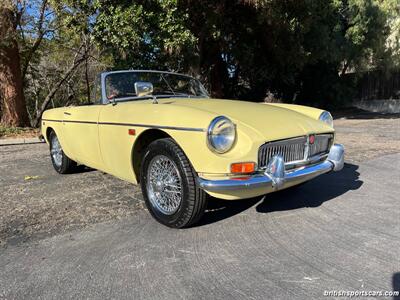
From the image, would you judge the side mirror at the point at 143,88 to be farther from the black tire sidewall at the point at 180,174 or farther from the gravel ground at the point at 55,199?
the gravel ground at the point at 55,199

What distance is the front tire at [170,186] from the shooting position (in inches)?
126

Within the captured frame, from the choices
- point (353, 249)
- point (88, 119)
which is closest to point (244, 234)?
point (353, 249)

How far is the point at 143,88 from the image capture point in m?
4.31

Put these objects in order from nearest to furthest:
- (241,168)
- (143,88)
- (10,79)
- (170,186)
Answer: (241,168) < (170,186) < (143,88) < (10,79)

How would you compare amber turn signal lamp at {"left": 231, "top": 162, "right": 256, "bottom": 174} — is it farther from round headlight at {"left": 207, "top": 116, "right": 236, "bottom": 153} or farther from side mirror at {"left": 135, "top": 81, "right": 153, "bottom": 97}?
side mirror at {"left": 135, "top": 81, "right": 153, "bottom": 97}

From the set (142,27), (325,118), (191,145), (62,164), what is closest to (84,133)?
(62,164)

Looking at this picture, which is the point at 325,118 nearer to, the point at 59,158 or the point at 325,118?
the point at 325,118

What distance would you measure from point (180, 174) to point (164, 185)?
0.33 meters

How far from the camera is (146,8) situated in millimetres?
10047

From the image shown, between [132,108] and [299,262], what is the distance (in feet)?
7.25

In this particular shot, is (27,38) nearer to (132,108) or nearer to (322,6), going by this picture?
(322,6)

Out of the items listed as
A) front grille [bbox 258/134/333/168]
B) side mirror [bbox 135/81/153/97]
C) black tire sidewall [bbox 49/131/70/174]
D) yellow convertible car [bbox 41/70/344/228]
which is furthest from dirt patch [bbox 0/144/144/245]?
front grille [bbox 258/134/333/168]

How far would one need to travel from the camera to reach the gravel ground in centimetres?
365

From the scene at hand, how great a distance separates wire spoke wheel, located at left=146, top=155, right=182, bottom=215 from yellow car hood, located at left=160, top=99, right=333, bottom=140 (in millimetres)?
625
